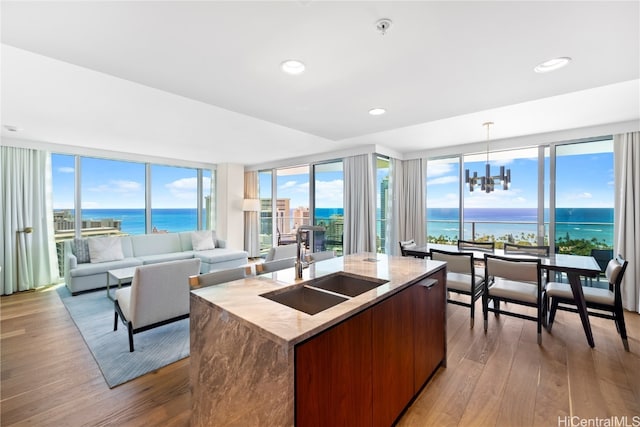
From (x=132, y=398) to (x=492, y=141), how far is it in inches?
222

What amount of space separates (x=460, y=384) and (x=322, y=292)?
4.59 ft

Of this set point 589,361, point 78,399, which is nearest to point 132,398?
point 78,399

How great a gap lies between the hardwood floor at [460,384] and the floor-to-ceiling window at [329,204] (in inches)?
132

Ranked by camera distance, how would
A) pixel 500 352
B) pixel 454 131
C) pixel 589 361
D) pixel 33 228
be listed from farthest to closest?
pixel 33 228 → pixel 454 131 → pixel 500 352 → pixel 589 361

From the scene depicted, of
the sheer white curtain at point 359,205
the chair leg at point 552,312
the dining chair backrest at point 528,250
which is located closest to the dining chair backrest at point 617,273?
the chair leg at point 552,312

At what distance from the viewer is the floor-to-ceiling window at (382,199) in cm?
542

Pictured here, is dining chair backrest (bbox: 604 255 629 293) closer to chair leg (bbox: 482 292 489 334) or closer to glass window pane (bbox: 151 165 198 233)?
chair leg (bbox: 482 292 489 334)

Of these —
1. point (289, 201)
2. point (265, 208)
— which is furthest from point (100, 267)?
point (289, 201)

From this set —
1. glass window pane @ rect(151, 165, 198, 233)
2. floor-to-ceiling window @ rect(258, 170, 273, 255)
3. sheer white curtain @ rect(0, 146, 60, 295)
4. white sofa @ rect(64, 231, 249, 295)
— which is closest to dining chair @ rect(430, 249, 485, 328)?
white sofa @ rect(64, 231, 249, 295)

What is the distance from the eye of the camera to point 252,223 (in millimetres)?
7500

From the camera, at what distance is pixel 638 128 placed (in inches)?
138

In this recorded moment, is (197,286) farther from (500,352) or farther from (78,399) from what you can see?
(500,352)

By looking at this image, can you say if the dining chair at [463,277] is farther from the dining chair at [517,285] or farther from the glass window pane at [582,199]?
the glass window pane at [582,199]

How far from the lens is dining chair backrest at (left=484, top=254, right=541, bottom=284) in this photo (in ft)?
8.95
